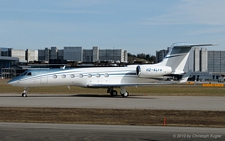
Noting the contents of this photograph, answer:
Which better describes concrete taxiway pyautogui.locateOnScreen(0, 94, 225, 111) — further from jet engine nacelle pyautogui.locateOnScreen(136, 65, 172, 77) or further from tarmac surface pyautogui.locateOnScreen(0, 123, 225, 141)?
tarmac surface pyautogui.locateOnScreen(0, 123, 225, 141)

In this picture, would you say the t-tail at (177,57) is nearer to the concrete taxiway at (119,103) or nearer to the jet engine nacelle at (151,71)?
the jet engine nacelle at (151,71)

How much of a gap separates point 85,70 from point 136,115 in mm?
17573

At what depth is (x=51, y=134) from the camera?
52.3 ft

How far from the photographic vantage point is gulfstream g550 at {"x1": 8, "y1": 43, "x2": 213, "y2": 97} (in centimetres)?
3916

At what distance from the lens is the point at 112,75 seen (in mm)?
41500

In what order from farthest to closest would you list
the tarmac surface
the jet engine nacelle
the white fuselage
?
1. the jet engine nacelle
2. the white fuselage
3. the tarmac surface

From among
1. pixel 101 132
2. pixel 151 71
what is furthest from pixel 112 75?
pixel 101 132

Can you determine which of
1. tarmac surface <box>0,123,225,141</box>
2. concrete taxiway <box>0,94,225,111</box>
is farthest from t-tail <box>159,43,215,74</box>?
tarmac surface <box>0,123,225,141</box>

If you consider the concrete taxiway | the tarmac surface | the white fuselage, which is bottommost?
the concrete taxiway

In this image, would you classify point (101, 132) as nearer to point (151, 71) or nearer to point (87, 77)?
point (87, 77)

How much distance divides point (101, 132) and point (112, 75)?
81.3ft

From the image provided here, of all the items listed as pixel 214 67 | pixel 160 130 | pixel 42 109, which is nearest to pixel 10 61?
pixel 214 67

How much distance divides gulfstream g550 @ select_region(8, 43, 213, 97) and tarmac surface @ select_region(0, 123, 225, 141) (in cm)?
1978

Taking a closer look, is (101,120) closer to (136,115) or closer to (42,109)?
(136,115)
